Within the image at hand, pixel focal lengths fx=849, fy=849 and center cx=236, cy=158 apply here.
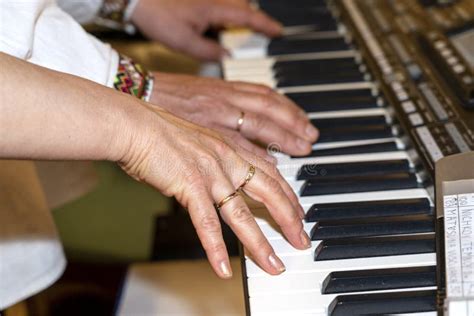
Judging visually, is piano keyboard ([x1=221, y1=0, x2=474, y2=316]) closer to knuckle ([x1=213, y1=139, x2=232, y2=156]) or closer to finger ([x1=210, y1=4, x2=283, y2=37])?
finger ([x1=210, y1=4, x2=283, y2=37])

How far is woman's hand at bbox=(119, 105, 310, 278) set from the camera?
0.93 metres

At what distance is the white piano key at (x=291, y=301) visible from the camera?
Answer: 36.8 inches

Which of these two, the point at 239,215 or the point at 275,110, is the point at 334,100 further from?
the point at 239,215

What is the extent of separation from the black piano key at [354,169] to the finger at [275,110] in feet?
0.26

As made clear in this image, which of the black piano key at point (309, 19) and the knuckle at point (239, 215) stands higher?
the knuckle at point (239, 215)

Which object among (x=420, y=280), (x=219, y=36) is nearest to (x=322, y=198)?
(x=420, y=280)

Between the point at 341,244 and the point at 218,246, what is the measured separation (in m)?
0.17

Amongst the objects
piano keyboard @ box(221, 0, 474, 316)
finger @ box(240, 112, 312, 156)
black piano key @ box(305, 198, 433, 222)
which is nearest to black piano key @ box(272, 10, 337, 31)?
piano keyboard @ box(221, 0, 474, 316)

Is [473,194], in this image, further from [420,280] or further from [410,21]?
[410,21]

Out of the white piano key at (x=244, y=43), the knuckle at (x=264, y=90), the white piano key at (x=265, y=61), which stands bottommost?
the white piano key at (x=244, y=43)

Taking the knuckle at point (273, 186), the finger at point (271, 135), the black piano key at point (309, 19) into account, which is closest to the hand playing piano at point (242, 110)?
the finger at point (271, 135)

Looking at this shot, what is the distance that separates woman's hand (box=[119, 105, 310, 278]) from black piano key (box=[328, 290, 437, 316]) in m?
0.09

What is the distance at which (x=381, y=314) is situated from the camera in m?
0.92

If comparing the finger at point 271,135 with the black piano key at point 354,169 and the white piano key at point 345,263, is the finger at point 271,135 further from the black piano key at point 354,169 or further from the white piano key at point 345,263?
the white piano key at point 345,263
